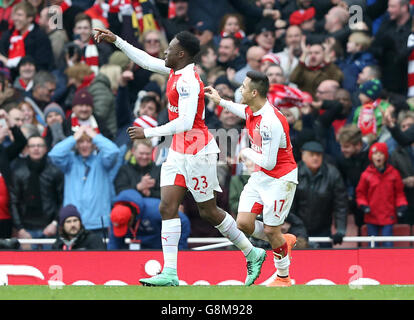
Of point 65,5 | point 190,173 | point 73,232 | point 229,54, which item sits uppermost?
point 65,5

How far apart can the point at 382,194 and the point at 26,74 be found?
6597mm

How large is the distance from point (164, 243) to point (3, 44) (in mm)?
8649

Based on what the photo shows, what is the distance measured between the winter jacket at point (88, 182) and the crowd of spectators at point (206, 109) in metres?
0.02

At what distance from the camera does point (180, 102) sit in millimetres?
10727

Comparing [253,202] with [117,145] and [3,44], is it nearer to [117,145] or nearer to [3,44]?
[117,145]

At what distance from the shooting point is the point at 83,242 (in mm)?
14156

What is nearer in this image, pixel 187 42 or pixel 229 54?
pixel 187 42

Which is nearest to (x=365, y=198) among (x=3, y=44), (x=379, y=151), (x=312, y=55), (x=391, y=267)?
(x=379, y=151)

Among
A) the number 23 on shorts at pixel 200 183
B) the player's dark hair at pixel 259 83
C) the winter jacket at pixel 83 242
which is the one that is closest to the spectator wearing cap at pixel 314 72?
the winter jacket at pixel 83 242

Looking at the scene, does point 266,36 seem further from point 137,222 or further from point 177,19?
point 137,222

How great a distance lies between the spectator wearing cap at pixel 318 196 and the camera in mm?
14641

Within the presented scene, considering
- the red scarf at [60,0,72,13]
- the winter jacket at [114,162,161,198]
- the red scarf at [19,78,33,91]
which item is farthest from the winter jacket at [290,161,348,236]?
the red scarf at [60,0,72,13]

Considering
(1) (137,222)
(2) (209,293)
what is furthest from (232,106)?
(1) (137,222)

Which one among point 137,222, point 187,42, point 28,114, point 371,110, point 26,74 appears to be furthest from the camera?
point 26,74
